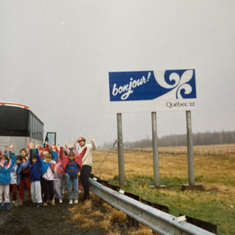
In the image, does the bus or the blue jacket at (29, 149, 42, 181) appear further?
the bus

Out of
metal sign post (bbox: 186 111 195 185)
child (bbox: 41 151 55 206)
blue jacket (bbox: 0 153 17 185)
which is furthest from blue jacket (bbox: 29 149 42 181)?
metal sign post (bbox: 186 111 195 185)

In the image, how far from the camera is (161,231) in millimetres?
4449

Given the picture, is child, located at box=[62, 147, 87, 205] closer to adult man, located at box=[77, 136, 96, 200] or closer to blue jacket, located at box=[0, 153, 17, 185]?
adult man, located at box=[77, 136, 96, 200]

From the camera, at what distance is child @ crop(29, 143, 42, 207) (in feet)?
29.1

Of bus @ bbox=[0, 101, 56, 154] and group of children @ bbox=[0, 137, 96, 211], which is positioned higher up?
bus @ bbox=[0, 101, 56, 154]

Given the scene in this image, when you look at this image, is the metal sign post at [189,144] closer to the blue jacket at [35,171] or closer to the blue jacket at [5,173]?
the blue jacket at [35,171]

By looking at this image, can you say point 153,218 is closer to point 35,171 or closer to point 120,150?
point 35,171

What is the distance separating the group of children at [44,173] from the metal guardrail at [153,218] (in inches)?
90.1

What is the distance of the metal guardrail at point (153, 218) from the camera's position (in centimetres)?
388

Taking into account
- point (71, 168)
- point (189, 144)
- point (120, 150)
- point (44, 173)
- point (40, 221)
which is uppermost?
point (189, 144)

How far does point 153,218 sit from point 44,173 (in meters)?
5.21

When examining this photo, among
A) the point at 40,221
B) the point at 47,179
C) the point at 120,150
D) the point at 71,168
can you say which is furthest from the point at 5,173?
the point at 120,150

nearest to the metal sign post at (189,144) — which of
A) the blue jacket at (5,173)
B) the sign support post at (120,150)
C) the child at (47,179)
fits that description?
the sign support post at (120,150)

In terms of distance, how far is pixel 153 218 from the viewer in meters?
4.79
